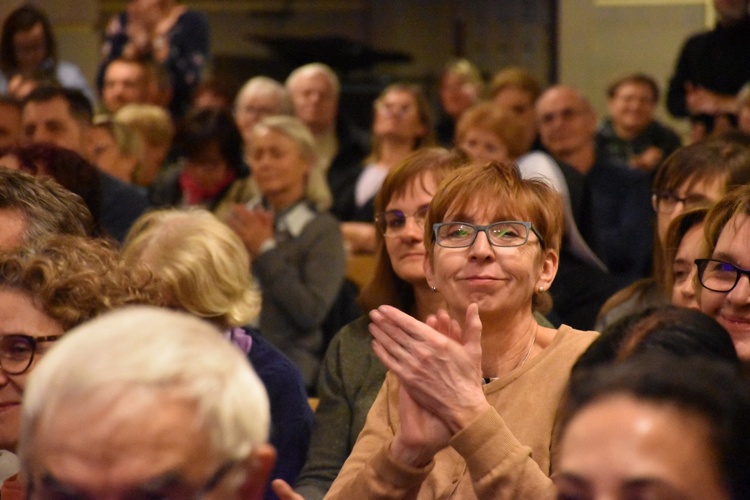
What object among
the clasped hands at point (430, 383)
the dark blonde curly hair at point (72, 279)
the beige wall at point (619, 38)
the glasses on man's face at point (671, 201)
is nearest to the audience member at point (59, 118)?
the glasses on man's face at point (671, 201)

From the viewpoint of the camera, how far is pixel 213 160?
18.4 feet

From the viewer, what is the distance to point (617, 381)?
1.33m

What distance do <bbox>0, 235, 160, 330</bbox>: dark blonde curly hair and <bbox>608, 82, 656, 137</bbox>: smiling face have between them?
18.2 feet

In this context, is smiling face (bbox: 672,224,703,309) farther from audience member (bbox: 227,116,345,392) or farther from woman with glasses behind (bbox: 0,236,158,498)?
audience member (bbox: 227,116,345,392)

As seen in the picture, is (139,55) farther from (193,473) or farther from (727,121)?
(193,473)

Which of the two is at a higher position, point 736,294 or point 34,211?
point 34,211

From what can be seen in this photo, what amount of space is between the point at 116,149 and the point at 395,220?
2.92 m

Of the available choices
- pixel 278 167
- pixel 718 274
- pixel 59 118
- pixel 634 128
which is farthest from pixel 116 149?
pixel 718 274

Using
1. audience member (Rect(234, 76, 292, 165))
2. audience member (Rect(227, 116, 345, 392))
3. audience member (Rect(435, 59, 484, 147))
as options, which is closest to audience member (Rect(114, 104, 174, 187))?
audience member (Rect(234, 76, 292, 165))

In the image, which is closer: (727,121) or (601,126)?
(727,121)

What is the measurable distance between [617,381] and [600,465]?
11 cm

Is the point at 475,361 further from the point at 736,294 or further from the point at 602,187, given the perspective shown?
the point at 602,187

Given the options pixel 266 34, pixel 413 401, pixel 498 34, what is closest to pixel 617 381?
pixel 413 401

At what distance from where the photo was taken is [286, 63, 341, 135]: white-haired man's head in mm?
7191
